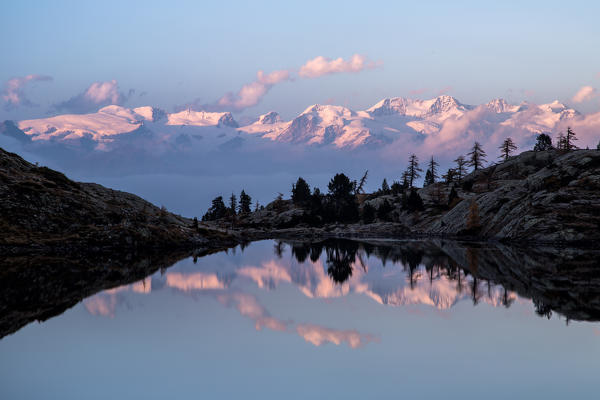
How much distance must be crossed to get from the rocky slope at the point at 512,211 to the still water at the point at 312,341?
5230 centimetres

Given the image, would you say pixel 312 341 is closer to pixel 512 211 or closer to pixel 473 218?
pixel 512 211

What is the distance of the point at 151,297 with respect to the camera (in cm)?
3838

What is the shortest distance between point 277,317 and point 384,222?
14796 cm

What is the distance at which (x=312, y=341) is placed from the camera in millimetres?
25109

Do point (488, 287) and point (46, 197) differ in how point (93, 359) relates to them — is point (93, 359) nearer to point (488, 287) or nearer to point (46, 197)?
point (488, 287)

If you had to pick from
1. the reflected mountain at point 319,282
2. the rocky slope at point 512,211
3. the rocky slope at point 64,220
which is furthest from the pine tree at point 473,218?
the rocky slope at point 64,220

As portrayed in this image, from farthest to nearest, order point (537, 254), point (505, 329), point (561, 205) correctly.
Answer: point (561, 205) < point (537, 254) < point (505, 329)

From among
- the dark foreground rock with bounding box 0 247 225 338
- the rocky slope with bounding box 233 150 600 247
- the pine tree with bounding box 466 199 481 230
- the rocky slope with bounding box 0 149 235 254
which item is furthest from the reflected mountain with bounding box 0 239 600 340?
the pine tree with bounding box 466 199 481 230

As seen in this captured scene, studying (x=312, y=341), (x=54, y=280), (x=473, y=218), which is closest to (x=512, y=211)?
(x=473, y=218)

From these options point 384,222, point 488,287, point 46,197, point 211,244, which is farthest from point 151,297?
point 384,222

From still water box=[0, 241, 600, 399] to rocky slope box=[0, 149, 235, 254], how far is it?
1262 inches

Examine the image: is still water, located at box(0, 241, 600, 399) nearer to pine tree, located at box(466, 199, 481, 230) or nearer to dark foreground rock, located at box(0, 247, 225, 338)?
dark foreground rock, located at box(0, 247, 225, 338)

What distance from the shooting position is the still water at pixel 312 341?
18.3 meters

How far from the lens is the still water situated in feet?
60.0
